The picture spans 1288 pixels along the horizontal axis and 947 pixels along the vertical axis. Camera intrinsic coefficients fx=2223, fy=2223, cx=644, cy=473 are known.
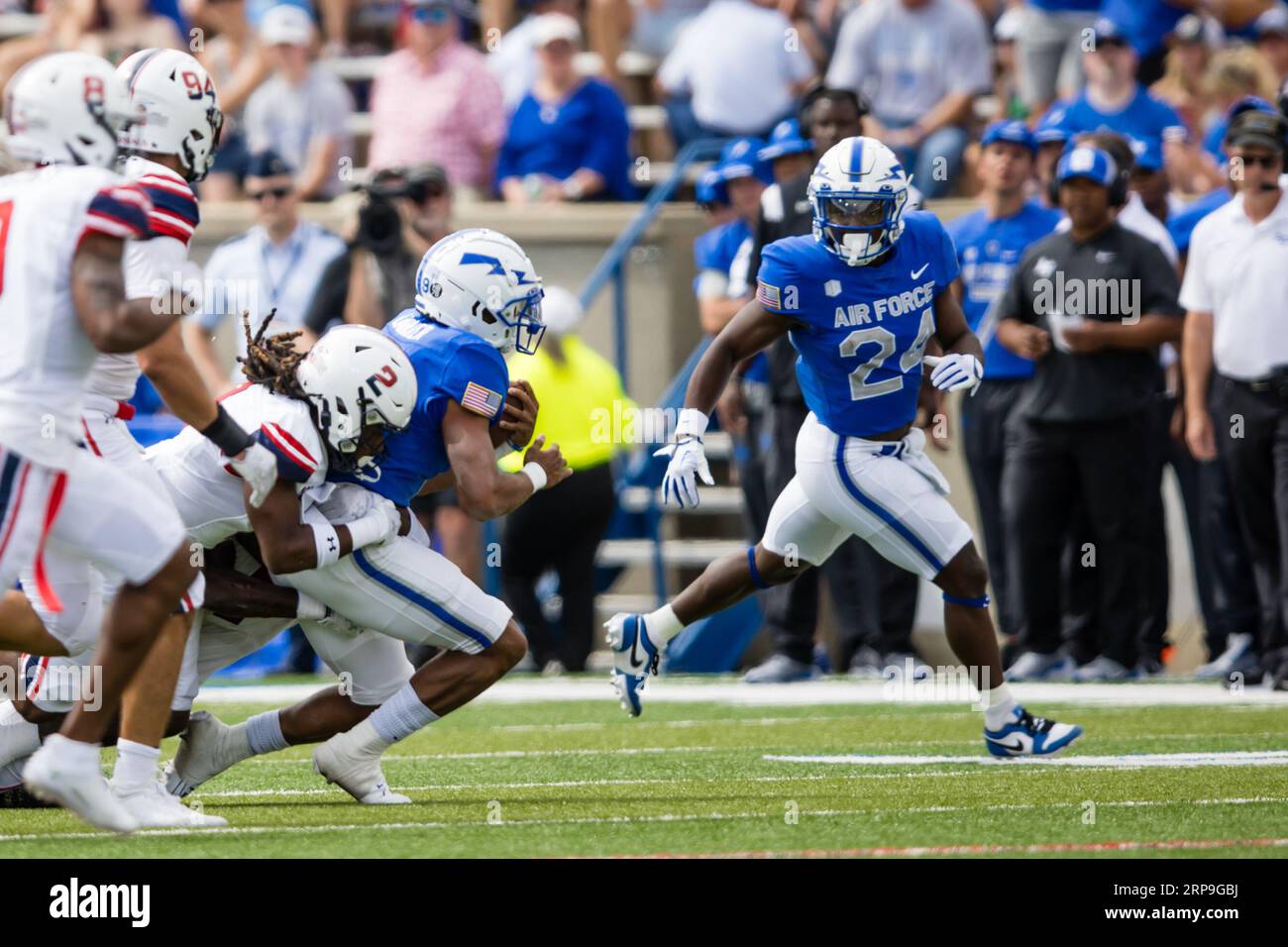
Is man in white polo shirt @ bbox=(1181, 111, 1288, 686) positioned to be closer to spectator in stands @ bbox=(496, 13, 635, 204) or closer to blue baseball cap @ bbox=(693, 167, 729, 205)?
blue baseball cap @ bbox=(693, 167, 729, 205)

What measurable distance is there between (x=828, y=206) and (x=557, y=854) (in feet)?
9.00

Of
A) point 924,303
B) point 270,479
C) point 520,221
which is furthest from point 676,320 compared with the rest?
point 270,479

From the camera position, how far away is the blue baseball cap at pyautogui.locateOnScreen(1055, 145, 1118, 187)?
983 cm

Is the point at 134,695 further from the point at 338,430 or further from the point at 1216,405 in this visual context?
the point at 1216,405

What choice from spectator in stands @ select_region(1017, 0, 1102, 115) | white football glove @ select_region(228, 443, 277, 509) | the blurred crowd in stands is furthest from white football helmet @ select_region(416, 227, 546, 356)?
spectator in stands @ select_region(1017, 0, 1102, 115)

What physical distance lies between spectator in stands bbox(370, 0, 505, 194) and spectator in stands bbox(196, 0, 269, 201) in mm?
924

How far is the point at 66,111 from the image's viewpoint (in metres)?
5.09

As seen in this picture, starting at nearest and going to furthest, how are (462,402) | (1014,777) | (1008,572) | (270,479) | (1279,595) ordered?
(270,479) < (462,402) < (1014,777) < (1279,595) < (1008,572)

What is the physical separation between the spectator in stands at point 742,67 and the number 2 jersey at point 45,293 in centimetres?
780

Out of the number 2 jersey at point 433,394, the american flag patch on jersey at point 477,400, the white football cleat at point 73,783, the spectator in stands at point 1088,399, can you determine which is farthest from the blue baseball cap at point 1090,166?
the white football cleat at point 73,783

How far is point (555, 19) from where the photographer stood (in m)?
12.8

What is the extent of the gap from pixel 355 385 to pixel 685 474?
4.77ft

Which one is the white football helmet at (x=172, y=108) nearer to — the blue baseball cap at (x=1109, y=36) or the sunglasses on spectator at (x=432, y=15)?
the blue baseball cap at (x=1109, y=36)

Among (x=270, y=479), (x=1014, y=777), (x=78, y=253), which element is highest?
(x=78, y=253)
